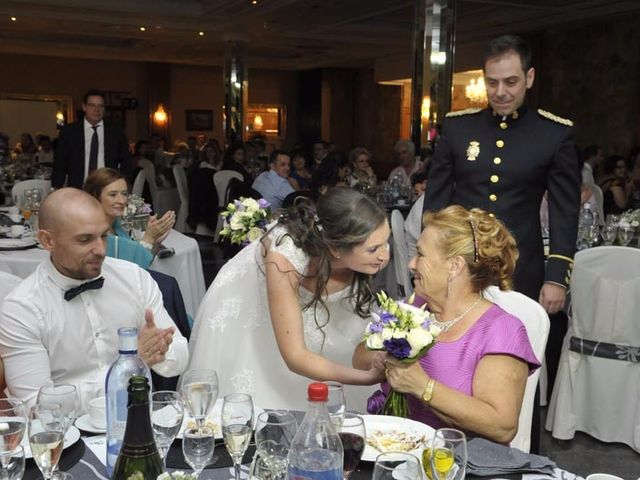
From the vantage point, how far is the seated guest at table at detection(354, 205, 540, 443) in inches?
70.0

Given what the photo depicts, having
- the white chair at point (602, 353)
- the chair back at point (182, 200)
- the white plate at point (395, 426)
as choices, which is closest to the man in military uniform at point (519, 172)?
the white chair at point (602, 353)

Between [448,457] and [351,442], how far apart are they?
0.60ft

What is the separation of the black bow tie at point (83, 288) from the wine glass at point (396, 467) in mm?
1264

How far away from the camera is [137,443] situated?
128 centimetres

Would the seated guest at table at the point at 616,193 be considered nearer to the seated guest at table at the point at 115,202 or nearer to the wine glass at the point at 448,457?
the seated guest at table at the point at 115,202

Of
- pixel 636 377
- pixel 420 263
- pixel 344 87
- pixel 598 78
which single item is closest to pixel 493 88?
pixel 420 263

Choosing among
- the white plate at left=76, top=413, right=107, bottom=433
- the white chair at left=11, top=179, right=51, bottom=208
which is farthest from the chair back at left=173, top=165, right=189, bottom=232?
the white plate at left=76, top=413, right=107, bottom=433

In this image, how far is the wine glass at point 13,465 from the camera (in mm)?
1283

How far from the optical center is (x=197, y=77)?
2059cm

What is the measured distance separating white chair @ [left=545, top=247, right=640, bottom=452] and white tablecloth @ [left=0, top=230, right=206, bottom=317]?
226 cm

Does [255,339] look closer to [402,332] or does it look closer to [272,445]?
[402,332]

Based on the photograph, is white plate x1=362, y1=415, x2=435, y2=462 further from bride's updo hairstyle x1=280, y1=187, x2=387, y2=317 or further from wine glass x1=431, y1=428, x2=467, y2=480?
bride's updo hairstyle x1=280, y1=187, x2=387, y2=317

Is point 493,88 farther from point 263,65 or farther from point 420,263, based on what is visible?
point 263,65

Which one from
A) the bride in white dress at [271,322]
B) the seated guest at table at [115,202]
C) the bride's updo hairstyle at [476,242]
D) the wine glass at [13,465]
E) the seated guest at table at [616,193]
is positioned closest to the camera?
the wine glass at [13,465]
